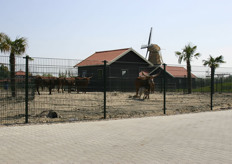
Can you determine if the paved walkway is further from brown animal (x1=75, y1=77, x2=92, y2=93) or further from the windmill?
the windmill

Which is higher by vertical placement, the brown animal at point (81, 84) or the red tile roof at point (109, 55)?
the red tile roof at point (109, 55)

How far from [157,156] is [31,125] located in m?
4.84

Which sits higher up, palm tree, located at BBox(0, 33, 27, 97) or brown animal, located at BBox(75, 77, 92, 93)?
palm tree, located at BBox(0, 33, 27, 97)

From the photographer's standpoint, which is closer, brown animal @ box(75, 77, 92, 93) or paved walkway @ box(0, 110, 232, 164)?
paved walkway @ box(0, 110, 232, 164)

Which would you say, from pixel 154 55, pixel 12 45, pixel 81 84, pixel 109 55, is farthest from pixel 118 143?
pixel 154 55

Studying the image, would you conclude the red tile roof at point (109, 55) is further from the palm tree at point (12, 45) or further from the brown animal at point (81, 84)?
the brown animal at point (81, 84)

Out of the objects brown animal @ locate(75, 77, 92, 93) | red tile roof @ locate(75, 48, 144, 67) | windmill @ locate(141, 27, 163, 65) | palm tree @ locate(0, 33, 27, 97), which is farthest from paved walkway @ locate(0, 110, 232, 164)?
windmill @ locate(141, 27, 163, 65)

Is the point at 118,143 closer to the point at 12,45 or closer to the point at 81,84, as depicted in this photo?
the point at 81,84

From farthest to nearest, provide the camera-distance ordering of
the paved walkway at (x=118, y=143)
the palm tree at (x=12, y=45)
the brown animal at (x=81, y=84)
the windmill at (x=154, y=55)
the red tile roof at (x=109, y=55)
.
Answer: the windmill at (x=154, y=55) < the red tile roof at (x=109, y=55) < the palm tree at (x=12, y=45) < the brown animal at (x=81, y=84) < the paved walkway at (x=118, y=143)

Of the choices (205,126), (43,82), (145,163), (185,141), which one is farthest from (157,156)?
(43,82)

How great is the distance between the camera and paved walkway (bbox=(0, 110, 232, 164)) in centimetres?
536

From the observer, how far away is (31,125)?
342 inches

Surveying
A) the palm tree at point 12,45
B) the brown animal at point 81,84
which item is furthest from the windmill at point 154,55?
the brown animal at point 81,84

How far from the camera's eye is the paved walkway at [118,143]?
536 cm
